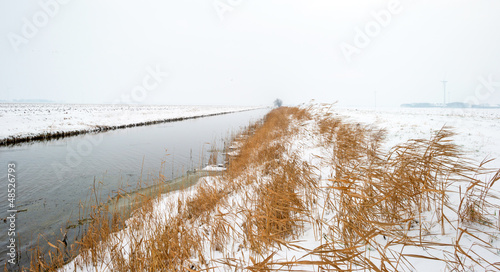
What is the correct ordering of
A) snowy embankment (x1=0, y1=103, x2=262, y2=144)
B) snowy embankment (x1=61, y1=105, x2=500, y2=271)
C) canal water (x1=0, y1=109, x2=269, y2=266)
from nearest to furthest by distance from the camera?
1. snowy embankment (x1=61, y1=105, x2=500, y2=271)
2. canal water (x1=0, y1=109, x2=269, y2=266)
3. snowy embankment (x1=0, y1=103, x2=262, y2=144)

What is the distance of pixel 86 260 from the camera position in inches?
104

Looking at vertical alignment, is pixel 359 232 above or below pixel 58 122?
below

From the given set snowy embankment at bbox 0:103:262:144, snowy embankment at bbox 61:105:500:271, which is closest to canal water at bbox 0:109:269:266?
snowy embankment at bbox 61:105:500:271

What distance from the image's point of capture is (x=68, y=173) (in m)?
6.76

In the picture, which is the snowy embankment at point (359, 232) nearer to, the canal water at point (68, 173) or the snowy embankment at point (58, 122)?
the canal water at point (68, 173)

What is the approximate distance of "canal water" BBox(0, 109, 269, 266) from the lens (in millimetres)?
3846

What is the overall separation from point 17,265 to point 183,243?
2.60 m

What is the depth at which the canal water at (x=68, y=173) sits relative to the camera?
3.85 meters

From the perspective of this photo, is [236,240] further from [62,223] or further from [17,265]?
[62,223]

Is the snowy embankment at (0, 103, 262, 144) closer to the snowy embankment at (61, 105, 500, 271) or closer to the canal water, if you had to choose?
the canal water

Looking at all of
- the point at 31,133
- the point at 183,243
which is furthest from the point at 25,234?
the point at 31,133

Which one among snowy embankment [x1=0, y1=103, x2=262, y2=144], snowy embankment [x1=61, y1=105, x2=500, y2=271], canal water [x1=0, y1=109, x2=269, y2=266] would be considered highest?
snowy embankment [x1=0, y1=103, x2=262, y2=144]

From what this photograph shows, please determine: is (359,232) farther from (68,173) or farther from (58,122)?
(58,122)

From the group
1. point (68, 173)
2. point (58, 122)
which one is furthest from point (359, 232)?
point (58, 122)
